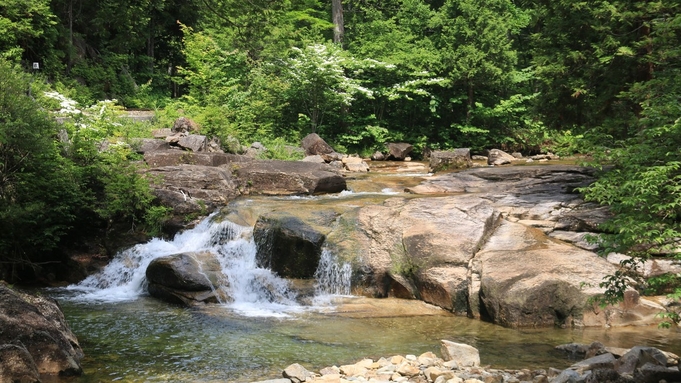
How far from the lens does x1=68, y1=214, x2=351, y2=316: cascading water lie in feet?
36.1

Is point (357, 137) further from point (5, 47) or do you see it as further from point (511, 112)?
point (5, 47)

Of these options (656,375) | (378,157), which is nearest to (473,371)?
(656,375)

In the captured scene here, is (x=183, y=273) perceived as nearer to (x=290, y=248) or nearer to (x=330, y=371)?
(x=290, y=248)

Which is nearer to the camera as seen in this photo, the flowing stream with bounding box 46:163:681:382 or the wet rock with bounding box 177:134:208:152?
the flowing stream with bounding box 46:163:681:382

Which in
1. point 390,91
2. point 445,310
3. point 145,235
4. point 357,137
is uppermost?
point 390,91

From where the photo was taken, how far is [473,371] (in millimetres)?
7113

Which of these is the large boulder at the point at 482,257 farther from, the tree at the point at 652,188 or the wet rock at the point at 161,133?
the wet rock at the point at 161,133

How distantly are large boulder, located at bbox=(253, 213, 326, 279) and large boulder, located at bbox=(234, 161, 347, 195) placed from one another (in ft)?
12.4

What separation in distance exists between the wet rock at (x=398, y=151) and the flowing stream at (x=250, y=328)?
38.2 feet

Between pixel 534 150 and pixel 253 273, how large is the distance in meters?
18.2

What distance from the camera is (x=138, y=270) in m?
12.1

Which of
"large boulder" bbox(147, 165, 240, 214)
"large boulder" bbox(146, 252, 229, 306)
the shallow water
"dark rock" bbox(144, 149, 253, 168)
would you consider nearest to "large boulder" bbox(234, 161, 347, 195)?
"large boulder" bbox(147, 165, 240, 214)

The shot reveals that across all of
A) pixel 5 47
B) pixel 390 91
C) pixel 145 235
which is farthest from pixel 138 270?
pixel 390 91

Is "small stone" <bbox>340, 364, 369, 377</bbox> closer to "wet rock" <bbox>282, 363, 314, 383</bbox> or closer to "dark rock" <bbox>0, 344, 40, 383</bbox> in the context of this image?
"wet rock" <bbox>282, 363, 314, 383</bbox>
